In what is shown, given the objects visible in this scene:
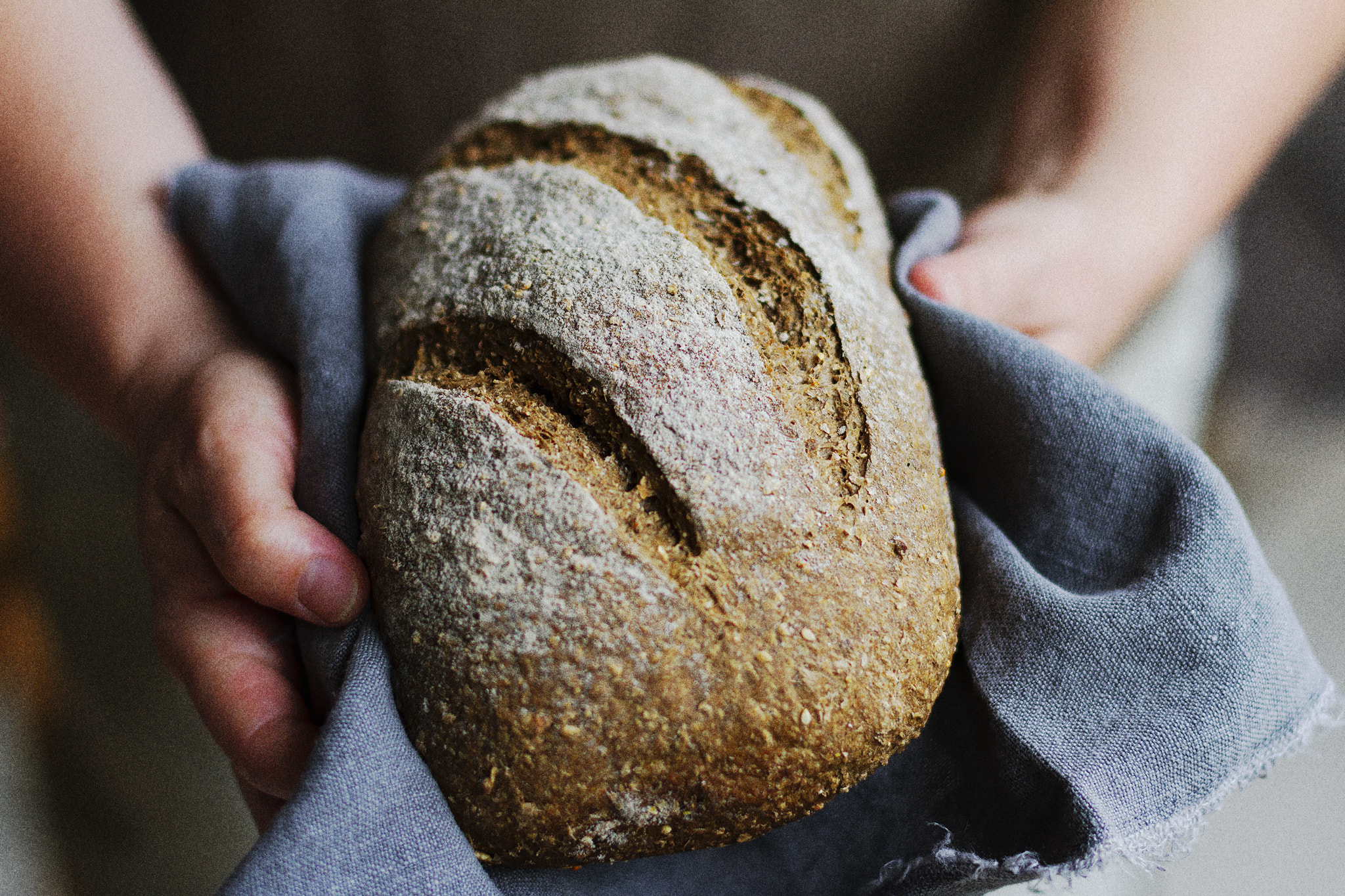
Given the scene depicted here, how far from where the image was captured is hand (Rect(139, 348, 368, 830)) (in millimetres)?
794

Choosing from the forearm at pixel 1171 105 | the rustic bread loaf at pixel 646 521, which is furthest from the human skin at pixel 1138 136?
the rustic bread loaf at pixel 646 521

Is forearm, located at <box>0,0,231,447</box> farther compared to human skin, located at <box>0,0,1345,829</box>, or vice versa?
forearm, located at <box>0,0,231,447</box>

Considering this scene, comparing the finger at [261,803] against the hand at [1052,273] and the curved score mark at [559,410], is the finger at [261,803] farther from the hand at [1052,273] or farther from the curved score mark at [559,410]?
the hand at [1052,273]

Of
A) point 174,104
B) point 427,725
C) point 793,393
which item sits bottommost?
point 427,725

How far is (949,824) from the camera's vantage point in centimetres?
82

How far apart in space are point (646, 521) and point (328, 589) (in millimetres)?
302

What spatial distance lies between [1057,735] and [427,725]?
569 millimetres

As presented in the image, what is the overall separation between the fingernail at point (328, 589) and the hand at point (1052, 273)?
0.71 metres

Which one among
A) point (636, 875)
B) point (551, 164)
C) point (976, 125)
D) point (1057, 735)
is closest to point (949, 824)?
point (1057, 735)

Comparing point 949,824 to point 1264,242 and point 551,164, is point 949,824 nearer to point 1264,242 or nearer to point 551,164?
point 551,164

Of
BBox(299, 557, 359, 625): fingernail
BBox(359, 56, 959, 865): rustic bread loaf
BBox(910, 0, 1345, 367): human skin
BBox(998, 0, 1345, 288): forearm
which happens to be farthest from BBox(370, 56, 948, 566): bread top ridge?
BBox(998, 0, 1345, 288): forearm

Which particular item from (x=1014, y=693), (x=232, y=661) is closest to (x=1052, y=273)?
(x=1014, y=693)

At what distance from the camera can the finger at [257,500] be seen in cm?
78

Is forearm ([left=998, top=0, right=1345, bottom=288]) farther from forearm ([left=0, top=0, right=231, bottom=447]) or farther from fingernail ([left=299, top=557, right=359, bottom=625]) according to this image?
forearm ([left=0, top=0, right=231, bottom=447])
